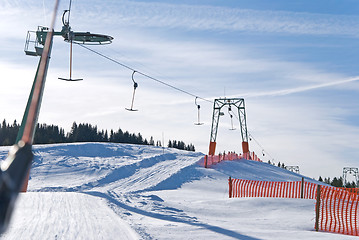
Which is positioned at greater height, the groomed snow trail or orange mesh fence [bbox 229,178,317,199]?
orange mesh fence [bbox 229,178,317,199]

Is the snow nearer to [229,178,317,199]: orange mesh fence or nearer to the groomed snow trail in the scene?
the groomed snow trail

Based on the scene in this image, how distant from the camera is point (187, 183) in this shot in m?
30.3

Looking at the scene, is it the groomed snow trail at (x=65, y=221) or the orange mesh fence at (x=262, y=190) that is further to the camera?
the orange mesh fence at (x=262, y=190)

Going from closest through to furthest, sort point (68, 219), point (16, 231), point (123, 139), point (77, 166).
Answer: point (16, 231)
point (68, 219)
point (77, 166)
point (123, 139)

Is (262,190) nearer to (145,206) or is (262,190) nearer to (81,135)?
(145,206)

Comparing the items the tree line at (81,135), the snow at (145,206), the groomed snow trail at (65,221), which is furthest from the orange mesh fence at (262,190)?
the tree line at (81,135)

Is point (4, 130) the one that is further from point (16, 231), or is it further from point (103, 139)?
point (16, 231)

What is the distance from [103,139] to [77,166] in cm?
7353

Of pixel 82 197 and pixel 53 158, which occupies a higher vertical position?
pixel 53 158

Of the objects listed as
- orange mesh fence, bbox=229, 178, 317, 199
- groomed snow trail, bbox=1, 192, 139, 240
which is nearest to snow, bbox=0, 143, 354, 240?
groomed snow trail, bbox=1, 192, 139, 240

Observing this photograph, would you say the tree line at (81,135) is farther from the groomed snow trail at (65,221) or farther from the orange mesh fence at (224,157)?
the groomed snow trail at (65,221)

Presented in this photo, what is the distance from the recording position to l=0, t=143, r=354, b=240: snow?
1055cm

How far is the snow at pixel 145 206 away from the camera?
10.6m

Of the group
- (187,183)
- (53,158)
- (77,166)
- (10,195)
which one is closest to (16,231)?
(10,195)
